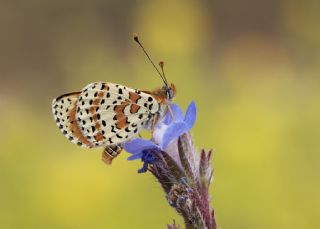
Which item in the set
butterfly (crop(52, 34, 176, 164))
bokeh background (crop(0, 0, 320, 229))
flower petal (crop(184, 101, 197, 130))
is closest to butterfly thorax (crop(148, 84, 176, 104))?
butterfly (crop(52, 34, 176, 164))

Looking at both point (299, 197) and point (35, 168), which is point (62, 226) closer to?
point (35, 168)

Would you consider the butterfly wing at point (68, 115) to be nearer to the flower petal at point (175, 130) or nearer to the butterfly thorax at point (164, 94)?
the butterfly thorax at point (164, 94)

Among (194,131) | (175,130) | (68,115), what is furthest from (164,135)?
(194,131)

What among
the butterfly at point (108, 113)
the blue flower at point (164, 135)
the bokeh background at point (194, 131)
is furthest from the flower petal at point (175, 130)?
the bokeh background at point (194, 131)

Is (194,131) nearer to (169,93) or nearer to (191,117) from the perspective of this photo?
(169,93)

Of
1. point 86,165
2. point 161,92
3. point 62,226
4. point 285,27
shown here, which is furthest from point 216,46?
point 161,92

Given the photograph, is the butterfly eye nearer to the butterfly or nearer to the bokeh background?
the butterfly

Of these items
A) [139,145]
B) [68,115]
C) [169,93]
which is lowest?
[139,145]
